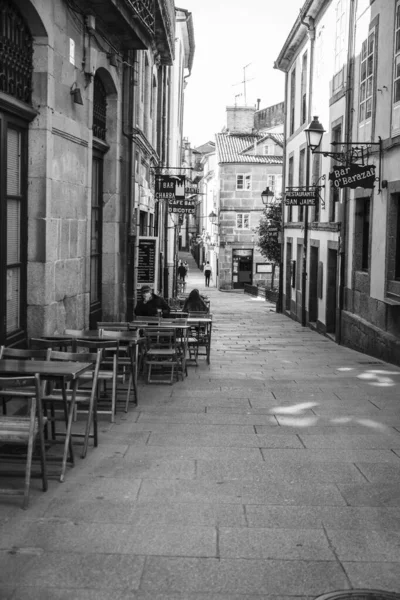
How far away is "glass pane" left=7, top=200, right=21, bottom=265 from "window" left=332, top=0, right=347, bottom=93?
13044 millimetres

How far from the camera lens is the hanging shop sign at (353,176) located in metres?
15.2

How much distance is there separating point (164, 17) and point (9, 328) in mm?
12504

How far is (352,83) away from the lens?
61.9 ft

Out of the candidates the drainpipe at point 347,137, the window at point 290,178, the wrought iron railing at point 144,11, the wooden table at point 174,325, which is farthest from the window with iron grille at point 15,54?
the window at point 290,178

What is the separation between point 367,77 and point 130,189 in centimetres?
593

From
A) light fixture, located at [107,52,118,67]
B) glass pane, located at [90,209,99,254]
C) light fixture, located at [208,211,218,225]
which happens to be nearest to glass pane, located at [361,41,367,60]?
light fixture, located at [107,52,118,67]

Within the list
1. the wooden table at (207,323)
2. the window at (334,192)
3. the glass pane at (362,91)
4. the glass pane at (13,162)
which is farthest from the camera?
the window at (334,192)

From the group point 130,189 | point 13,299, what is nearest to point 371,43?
point 130,189

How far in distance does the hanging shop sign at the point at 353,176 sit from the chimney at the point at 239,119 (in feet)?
152

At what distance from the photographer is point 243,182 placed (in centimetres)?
5422

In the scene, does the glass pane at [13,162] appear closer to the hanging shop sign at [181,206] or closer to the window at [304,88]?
the hanging shop sign at [181,206]

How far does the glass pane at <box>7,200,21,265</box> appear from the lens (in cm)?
898

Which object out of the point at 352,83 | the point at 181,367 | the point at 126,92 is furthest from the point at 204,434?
the point at 352,83

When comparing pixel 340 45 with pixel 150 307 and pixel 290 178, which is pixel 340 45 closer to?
pixel 290 178
